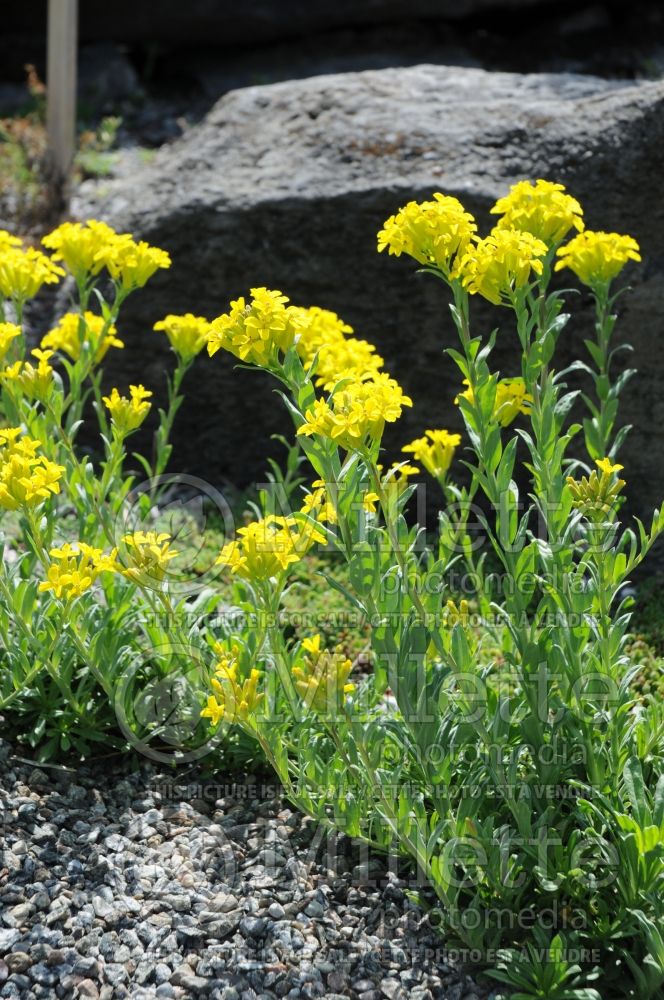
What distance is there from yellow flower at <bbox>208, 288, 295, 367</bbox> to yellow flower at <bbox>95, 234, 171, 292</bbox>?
0.86m

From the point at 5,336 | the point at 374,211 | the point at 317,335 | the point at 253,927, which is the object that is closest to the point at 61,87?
the point at 374,211

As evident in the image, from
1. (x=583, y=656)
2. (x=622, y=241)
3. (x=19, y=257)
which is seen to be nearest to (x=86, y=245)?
(x=19, y=257)

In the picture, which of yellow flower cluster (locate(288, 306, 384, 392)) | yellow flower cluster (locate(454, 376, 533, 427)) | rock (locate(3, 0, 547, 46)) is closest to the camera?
yellow flower cluster (locate(454, 376, 533, 427))

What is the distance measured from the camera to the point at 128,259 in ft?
10.5

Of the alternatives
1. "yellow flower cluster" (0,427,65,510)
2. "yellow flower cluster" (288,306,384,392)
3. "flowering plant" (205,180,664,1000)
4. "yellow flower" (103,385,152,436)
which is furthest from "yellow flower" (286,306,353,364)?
"yellow flower cluster" (0,427,65,510)

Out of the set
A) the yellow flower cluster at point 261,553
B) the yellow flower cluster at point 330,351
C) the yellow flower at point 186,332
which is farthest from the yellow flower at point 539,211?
the yellow flower at point 186,332

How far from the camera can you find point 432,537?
4.44 m

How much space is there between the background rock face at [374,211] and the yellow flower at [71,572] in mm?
2183

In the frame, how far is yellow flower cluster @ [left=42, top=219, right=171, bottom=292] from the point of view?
317cm

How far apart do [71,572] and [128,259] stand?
100 centimetres

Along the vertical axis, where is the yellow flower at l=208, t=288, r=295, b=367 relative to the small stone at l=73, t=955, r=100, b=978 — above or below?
above

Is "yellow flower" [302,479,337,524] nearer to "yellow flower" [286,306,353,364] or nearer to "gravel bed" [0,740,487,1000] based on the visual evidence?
"yellow flower" [286,306,353,364]

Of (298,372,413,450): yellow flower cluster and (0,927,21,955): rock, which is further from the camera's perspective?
(0,927,21,955): rock

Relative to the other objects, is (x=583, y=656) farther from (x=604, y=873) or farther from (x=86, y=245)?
(x=86, y=245)
